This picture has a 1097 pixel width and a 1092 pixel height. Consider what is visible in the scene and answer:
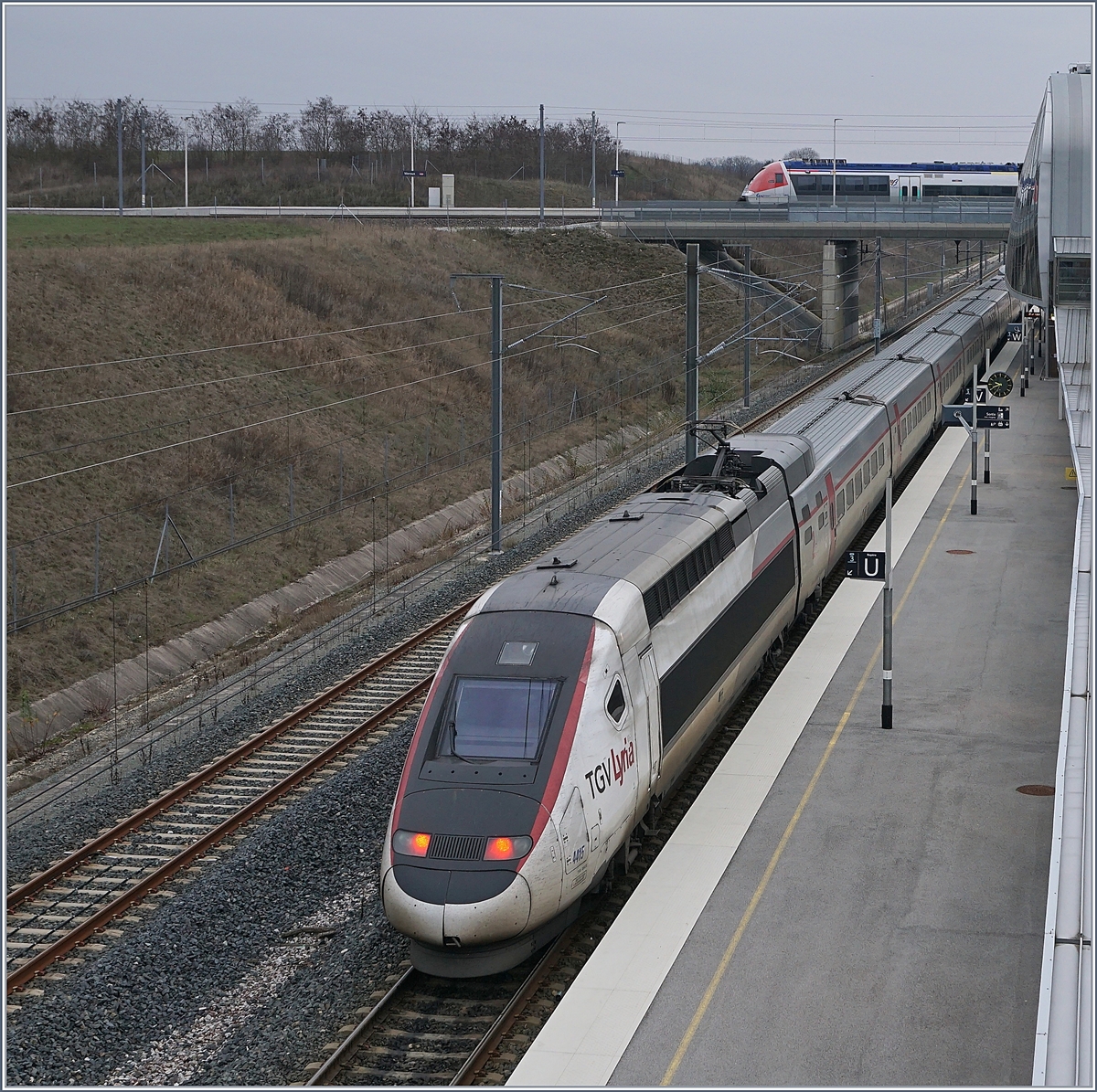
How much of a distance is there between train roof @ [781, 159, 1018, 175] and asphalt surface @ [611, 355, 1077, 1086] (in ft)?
194

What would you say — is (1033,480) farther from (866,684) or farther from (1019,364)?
(1019,364)

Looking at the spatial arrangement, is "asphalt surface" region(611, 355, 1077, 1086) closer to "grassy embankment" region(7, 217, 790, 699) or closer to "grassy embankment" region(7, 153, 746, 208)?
"grassy embankment" region(7, 217, 790, 699)

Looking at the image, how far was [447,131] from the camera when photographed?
114 metres

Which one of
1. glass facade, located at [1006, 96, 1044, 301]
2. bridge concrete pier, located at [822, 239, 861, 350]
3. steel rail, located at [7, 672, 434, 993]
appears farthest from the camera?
bridge concrete pier, located at [822, 239, 861, 350]

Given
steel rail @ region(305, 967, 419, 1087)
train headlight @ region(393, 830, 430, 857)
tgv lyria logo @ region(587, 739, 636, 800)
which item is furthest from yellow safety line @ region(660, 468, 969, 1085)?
train headlight @ region(393, 830, 430, 857)

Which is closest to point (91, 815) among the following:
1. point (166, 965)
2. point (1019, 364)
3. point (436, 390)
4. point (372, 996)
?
point (166, 965)

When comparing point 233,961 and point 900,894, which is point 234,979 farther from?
point 900,894

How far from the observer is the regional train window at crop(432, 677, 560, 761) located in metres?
13.9

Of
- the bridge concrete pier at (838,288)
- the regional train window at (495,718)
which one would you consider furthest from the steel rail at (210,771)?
the bridge concrete pier at (838,288)

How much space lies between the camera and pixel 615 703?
577 inches

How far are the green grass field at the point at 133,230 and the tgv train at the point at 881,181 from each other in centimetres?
2822

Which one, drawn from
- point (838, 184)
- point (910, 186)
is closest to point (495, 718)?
point (838, 184)

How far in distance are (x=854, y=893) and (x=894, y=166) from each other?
243 ft

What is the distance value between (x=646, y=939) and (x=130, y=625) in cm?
1895
